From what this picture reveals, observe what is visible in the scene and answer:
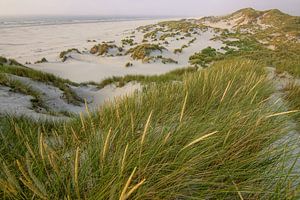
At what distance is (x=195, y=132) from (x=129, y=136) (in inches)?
22.3

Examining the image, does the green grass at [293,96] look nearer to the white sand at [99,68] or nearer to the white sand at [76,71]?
the white sand at [76,71]

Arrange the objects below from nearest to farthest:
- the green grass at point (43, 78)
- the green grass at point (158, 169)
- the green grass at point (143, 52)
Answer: the green grass at point (158, 169) < the green grass at point (43, 78) < the green grass at point (143, 52)

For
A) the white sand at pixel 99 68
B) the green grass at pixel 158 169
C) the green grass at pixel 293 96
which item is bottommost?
the white sand at pixel 99 68

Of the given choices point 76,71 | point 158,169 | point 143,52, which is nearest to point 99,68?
point 76,71

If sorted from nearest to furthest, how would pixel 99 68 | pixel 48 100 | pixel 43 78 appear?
1. pixel 48 100
2. pixel 43 78
3. pixel 99 68

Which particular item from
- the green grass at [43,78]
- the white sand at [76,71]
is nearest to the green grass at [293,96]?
the white sand at [76,71]

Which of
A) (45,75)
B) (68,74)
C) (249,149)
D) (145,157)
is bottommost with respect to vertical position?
(68,74)

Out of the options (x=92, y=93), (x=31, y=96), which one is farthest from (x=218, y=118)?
(x=92, y=93)

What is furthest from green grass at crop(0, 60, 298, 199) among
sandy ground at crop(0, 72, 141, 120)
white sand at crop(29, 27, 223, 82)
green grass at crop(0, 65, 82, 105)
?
white sand at crop(29, 27, 223, 82)

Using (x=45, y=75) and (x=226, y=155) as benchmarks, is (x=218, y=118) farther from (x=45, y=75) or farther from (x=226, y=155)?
(x=45, y=75)

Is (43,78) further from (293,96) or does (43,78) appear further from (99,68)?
(293,96)

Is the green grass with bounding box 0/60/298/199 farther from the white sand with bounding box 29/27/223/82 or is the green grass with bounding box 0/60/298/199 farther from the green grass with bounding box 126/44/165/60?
the green grass with bounding box 126/44/165/60

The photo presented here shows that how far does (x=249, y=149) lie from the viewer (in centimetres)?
197

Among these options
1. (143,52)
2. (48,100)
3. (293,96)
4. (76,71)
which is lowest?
(76,71)
